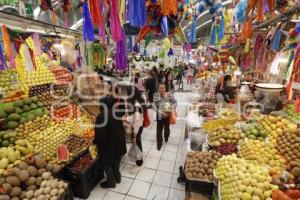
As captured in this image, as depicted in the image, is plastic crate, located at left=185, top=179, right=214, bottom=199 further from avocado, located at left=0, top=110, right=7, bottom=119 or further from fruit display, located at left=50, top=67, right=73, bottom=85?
fruit display, located at left=50, top=67, right=73, bottom=85

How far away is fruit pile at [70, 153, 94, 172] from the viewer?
10.5ft

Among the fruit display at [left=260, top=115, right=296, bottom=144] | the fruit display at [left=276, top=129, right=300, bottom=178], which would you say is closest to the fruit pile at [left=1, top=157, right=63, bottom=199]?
the fruit display at [left=276, top=129, right=300, bottom=178]

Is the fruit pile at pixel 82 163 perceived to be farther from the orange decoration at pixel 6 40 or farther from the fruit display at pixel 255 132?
the fruit display at pixel 255 132

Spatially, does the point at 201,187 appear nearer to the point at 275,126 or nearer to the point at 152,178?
the point at 152,178

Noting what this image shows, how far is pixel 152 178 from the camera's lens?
370 cm

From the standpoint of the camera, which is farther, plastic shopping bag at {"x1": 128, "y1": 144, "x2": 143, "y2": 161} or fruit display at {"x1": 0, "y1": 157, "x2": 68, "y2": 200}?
plastic shopping bag at {"x1": 128, "y1": 144, "x2": 143, "y2": 161}

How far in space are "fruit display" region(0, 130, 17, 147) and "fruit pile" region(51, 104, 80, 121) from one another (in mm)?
753

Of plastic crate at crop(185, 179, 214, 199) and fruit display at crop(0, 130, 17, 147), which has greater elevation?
fruit display at crop(0, 130, 17, 147)

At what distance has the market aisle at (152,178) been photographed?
10.7 feet

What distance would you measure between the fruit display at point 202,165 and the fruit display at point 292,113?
162 cm

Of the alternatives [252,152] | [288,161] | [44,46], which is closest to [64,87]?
[252,152]

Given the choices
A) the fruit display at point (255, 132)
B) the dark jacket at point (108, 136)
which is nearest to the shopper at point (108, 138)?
the dark jacket at point (108, 136)

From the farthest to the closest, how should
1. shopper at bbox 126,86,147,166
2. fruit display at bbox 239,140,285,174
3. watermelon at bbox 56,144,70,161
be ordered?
shopper at bbox 126,86,147,166 < watermelon at bbox 56,144,70,161 < fruit display at bbox 239,140,285,174

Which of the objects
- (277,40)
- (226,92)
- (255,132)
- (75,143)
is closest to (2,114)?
(75,143)
